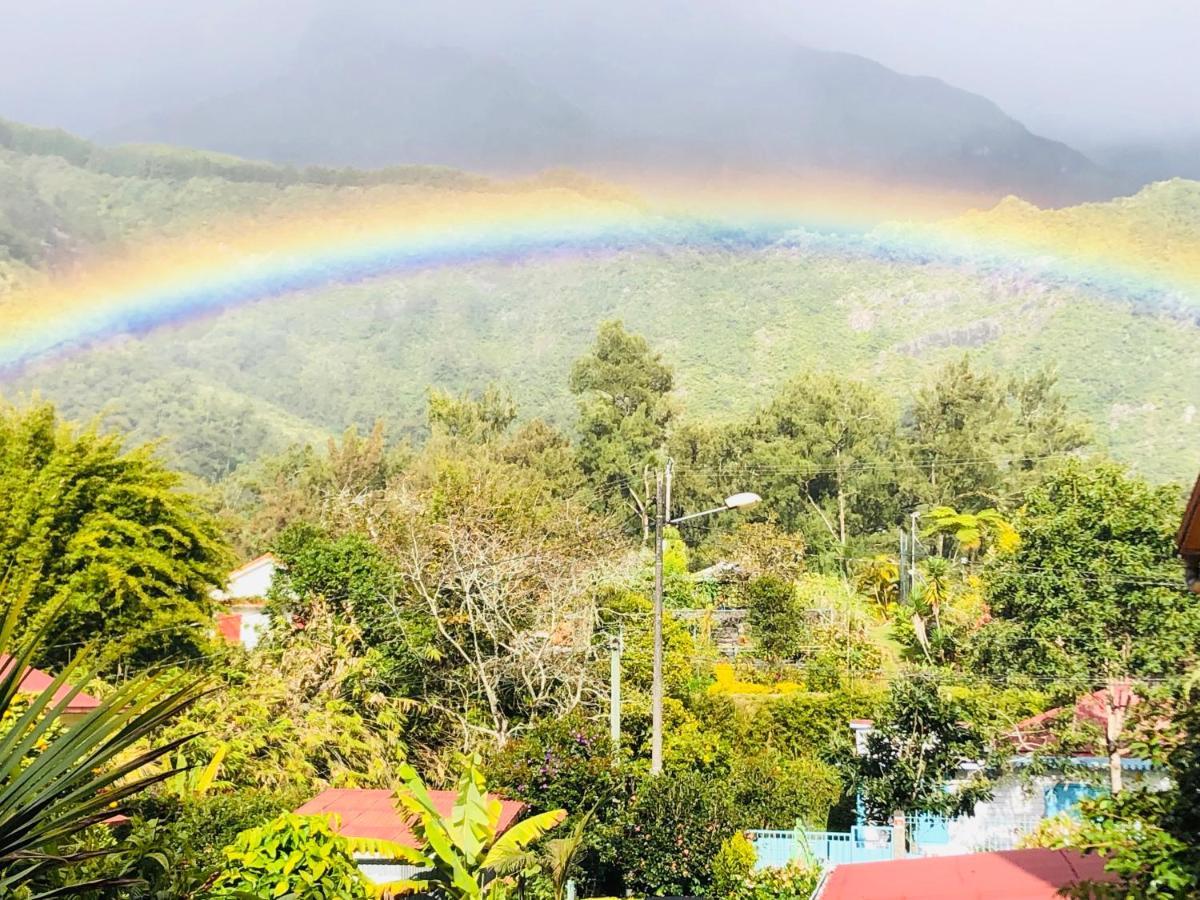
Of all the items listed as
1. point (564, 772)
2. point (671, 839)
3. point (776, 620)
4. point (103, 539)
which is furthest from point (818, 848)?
point (776, 620)

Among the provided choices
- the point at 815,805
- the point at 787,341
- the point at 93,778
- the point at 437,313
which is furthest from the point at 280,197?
the point at 93,778

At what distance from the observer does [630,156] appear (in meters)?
145

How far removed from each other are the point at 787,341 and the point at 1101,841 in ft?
304

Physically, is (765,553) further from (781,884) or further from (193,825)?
(193,825)

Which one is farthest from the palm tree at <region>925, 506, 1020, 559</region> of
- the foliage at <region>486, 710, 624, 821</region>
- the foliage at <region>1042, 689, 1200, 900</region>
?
the foliage at <region>1042, 689, 1200, 900</region>

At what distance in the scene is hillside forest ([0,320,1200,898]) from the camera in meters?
7.51

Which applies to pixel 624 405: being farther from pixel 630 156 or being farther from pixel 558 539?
pixel 630 156

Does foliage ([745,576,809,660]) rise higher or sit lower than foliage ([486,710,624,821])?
lower

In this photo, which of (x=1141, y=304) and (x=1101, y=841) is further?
(x=1141, y=304)

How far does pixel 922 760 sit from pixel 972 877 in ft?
30.7

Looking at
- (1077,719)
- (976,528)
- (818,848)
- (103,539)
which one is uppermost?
(103,539)

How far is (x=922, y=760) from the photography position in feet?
53.2

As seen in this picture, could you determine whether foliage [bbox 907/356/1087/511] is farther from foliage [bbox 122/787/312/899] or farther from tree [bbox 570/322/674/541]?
foliage [bbox 122/787/312/899]

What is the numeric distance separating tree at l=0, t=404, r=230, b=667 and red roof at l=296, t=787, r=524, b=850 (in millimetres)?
6667
